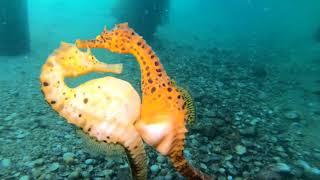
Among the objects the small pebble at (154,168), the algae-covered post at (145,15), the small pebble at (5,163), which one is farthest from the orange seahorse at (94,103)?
the algae-covered post at (145,15)

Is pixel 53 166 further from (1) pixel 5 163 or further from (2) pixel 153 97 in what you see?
(2) pixel 153 97

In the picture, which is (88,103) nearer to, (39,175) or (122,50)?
(122,50)

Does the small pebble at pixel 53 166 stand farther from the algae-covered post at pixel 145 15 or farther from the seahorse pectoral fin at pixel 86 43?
the algae-covered post at pixel 145 15

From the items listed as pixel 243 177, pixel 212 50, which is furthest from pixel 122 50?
pixel 212 50

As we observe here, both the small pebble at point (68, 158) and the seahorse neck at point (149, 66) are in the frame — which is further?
the small pebble at point (68, 158)

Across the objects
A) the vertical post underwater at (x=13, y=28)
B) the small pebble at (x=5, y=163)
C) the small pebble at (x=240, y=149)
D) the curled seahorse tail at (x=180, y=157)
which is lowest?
the small pebble at (x=5, y=163)

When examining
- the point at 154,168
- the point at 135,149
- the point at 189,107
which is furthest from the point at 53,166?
the point at 189,107

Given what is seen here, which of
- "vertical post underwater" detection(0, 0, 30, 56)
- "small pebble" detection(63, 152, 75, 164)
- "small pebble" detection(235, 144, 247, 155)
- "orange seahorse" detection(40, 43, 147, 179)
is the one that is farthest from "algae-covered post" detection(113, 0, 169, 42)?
"orange seahorse" detection(40, 43, 147, 179)
